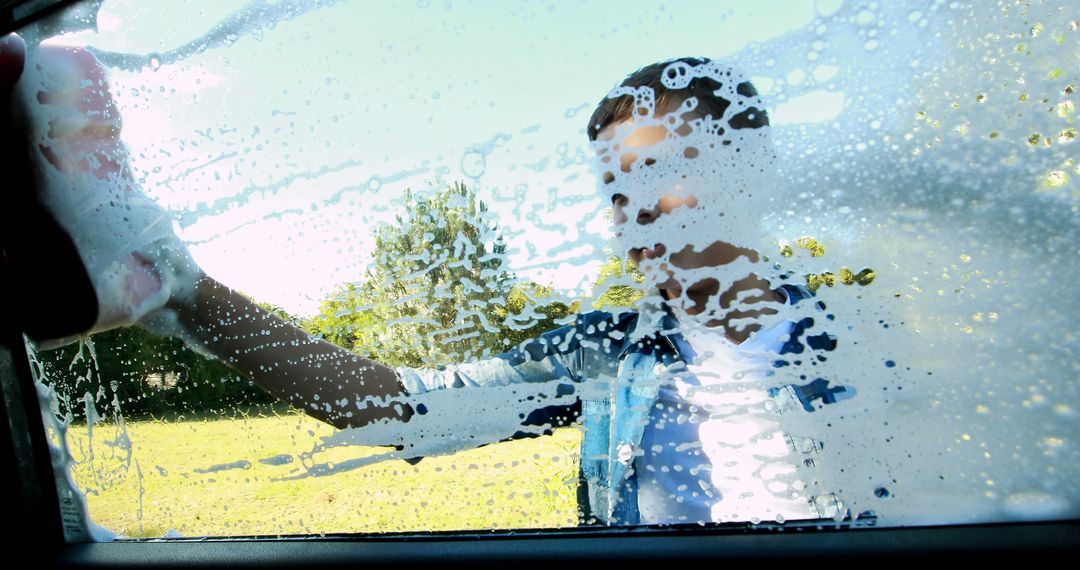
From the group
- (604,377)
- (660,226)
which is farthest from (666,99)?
(604,377)

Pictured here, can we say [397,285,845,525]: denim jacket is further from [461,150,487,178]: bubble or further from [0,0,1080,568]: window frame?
[461,150,487,178]: bubble

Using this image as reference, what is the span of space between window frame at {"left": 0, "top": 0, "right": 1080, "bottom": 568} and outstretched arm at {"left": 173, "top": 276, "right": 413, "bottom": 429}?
0.22m

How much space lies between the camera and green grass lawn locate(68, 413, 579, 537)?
1099 mm

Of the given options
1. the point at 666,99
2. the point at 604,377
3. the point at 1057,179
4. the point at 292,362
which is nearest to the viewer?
the point at 1057,179

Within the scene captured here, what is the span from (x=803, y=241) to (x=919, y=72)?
9.8 inches

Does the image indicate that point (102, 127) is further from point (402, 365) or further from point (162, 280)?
point (402, 365)

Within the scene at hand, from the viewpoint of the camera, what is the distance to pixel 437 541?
1143 mm

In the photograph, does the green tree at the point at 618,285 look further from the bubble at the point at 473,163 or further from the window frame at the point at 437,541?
the window frame at the point at 437,541

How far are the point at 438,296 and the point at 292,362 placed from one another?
31 cm

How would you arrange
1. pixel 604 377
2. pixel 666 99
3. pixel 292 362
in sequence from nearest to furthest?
pixel 666 99
pixel 604 377
pixel 292 362

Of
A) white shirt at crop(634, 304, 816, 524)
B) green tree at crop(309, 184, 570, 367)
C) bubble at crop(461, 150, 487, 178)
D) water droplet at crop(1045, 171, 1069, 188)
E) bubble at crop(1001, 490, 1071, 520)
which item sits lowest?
bubble at crop(1001, 490, 1071, 520)

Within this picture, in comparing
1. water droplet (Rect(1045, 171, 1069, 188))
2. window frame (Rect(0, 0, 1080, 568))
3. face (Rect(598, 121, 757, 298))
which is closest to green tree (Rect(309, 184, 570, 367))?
face (Rect(598, 121, 757, 298))

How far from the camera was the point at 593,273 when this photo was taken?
3.32ft

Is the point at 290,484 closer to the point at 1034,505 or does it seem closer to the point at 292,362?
the point at 292,362
